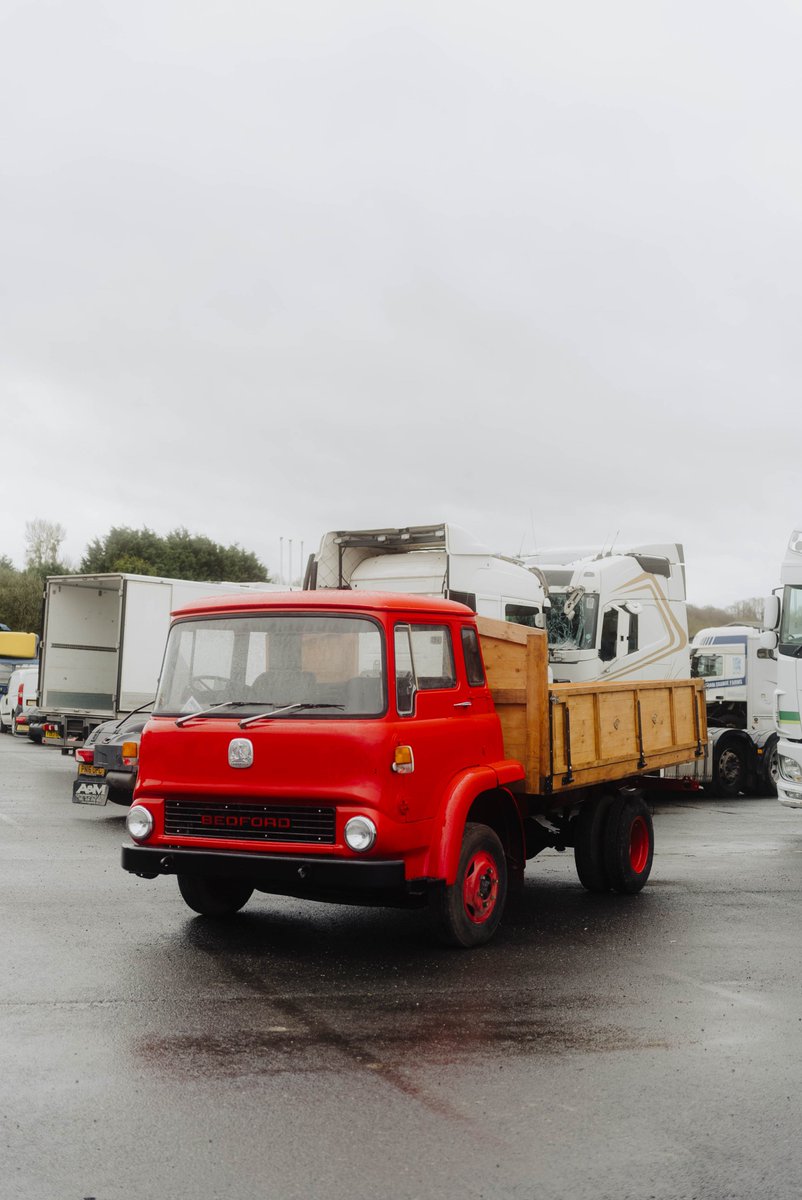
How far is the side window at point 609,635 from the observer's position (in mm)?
18609

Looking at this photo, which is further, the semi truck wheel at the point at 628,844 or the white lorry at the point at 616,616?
the white lorry at the point at 616,616

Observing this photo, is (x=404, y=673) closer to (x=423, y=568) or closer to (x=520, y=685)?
(x=520, y=685)

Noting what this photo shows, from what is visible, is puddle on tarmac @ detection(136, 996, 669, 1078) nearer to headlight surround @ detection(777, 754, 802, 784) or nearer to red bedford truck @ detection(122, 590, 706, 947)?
red bedford truck @ detection(122, 590, 706, 947)

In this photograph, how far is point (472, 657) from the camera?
8.83 meters

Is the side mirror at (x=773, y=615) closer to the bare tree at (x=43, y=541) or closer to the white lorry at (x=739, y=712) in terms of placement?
the white lorry at (x=739, y=712)

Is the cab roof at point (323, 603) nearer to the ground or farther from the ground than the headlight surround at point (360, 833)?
farther from the ground

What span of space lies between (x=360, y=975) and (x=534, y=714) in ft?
7.95

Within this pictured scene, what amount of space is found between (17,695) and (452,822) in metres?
27.4

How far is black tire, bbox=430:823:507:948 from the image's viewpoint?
26.2 feet

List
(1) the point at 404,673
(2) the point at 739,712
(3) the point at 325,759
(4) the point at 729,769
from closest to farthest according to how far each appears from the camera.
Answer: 1. (3) the point at 325,759
2. (1) the point at 404,673
3. (4) the point at 729,769
4. (2) the point at 739,712

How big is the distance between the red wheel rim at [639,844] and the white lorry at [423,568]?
552cm

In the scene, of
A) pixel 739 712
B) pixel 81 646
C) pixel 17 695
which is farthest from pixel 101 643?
pixel 17 695

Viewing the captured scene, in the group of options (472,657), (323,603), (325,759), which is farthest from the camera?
(472,657)

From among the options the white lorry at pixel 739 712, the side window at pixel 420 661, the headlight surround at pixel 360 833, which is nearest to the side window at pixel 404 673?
the side window at pixel 420 661
